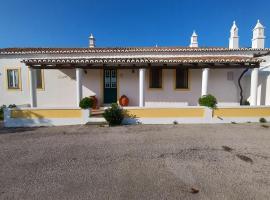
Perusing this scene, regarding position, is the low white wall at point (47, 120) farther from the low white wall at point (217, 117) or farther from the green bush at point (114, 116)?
the low white wall at point (217, 117)

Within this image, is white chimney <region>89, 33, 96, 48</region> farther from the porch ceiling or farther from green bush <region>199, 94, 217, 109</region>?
green bush <region>199, 94, 217, 109</region>

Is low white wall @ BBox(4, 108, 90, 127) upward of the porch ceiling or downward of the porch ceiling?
downward

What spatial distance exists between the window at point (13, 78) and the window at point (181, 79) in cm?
1081

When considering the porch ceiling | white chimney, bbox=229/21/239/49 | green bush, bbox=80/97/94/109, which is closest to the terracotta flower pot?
the porch ceiling

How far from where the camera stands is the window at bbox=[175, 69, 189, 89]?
10922 millimetres

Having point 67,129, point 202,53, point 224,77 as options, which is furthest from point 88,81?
point 224,77

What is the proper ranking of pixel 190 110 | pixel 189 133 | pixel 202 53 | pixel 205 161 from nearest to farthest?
pixel 205 161 < pixel 189 133 < pixel 190 110 < pixel 202 53

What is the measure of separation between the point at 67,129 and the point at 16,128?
2.57 meters

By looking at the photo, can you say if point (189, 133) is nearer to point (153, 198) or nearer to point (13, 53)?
point (153, 198)

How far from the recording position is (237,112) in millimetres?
8164

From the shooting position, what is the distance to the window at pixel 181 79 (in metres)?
10.9

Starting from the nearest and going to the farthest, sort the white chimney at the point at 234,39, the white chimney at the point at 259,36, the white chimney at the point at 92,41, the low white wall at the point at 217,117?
the low white wall at the point at 217,117
the white chimney at the point at 259,36
the white chimney at the point at 234,39
the white chimney at the point at 92,41

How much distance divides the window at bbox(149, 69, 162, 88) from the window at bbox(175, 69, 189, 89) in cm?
110

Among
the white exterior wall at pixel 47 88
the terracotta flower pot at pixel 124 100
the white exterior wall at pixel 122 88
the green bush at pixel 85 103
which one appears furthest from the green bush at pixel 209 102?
the white exterior wall at pixel 47 88
